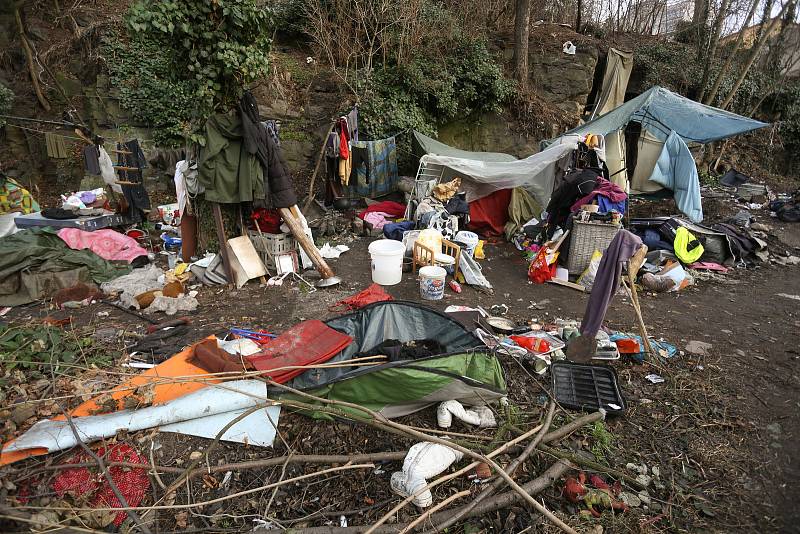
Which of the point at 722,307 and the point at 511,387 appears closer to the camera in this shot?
the point at 511,387

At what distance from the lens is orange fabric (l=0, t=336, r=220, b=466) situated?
265 cm

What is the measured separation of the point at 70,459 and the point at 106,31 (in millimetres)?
10578

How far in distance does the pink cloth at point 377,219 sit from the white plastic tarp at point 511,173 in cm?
134

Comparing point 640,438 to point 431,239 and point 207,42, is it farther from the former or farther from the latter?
point 207,42

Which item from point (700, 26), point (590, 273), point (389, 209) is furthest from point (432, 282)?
point (700, 26)

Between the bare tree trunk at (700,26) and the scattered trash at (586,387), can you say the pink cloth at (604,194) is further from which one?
the bare tree trunk at (700,26)

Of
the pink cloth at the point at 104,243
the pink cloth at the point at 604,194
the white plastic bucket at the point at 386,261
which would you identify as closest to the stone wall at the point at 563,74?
the pink cloth at the point at 604,194

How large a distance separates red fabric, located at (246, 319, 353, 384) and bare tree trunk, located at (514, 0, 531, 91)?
10619 mm

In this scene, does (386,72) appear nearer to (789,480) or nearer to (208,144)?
(208,144)

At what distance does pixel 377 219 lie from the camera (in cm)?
786

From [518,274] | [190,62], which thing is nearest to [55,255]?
[190,62]

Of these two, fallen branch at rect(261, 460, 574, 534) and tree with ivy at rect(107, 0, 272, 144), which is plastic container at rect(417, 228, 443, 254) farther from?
fallen branch at rect(261, 460, 574, 534)

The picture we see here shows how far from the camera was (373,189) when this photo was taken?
9.02m

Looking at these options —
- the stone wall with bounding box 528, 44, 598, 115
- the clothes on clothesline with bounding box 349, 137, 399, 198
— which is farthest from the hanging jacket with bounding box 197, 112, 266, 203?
the stone wall with bounding box 528, 44, 598, 115
